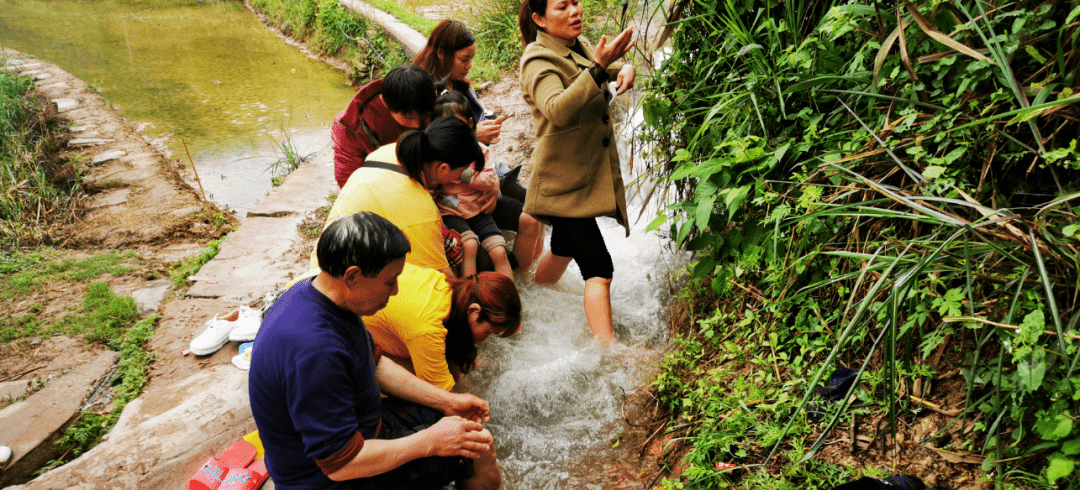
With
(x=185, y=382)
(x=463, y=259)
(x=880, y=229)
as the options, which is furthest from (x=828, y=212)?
(x=185, y=382)

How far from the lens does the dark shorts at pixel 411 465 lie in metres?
2.13

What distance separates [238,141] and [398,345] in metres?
6.09

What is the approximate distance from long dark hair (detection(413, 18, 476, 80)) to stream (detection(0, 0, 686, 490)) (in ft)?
4.23

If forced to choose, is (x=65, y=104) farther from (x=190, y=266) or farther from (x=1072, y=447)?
(x=1072, y=447)

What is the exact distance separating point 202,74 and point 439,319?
386 inches

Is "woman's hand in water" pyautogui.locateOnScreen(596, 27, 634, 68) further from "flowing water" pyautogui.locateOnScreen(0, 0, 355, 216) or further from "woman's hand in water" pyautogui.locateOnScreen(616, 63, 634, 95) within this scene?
"flowing water" pyautogui.locateOnScreen(0, 0, 355, 216)

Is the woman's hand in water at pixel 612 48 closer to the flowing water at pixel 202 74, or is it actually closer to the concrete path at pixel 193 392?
the concrete path at pixel 193 392

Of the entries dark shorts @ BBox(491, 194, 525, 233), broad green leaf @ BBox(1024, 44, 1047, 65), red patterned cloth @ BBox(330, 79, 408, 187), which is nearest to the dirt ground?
red patterned cloth @ BBox(330, 79, 408, 187)

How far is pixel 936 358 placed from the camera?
210 centimetres

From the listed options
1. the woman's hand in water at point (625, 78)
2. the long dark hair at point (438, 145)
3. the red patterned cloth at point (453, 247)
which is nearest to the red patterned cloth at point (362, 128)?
the red patterned cloth at point (453, 247)

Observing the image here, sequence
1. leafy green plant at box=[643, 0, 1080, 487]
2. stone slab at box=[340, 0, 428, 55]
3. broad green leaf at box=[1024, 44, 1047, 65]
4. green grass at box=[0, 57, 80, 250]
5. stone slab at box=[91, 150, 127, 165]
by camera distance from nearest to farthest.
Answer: leafy green plant at box=[643, 0, 1080, 487] → broad green leaf at box=[1024, 44, 1047, 65] → green grass at box=[0, 57, 80, 250] → stone slab at box=[91, 150, 127, 165] → stone slab at box=[340, 0, 428, 55]

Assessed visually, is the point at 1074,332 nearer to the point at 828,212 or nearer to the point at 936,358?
the point at 936,358

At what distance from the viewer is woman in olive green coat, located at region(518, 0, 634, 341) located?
2.73m

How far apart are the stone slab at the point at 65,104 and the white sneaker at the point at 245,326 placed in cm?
701
